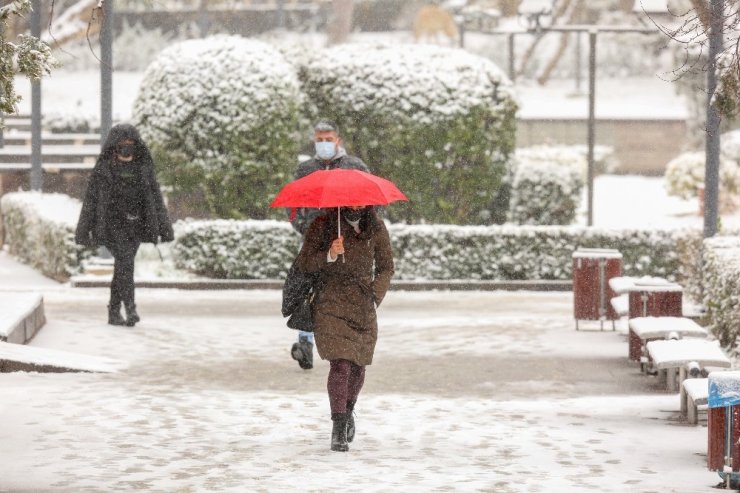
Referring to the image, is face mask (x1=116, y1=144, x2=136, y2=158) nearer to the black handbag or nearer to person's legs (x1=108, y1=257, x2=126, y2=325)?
person's legs (x1=108, y1=257, x2=126, y2=325)

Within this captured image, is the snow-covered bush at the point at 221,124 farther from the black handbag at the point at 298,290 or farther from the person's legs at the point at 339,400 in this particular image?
the person's legs at the point at 339,400

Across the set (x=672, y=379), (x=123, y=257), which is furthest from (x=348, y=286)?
(x=123, y=257)

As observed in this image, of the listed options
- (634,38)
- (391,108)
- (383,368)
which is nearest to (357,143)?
(391,108)

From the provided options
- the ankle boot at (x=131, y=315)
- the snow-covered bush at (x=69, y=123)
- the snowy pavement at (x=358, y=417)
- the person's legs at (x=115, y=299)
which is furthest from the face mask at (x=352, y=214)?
the snow-covered bush at (x=69, y=123)

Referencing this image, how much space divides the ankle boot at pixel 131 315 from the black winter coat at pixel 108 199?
72cm

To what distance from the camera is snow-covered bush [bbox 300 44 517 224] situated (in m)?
23.6

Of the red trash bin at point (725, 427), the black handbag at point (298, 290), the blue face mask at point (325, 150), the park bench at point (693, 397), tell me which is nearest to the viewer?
the red trash bin at point (725, 427)

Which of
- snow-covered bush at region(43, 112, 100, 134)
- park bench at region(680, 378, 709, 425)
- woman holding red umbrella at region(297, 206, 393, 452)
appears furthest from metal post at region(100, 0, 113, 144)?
snow-covered bush at region(43, 112, 100, 134)

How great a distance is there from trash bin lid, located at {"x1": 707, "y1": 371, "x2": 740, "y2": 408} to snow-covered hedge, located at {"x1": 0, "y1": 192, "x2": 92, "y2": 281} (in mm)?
13661

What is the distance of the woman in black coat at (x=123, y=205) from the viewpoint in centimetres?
1518

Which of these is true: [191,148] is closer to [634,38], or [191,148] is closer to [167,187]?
[167,187]

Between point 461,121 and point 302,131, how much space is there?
7.83 feet

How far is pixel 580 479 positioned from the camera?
8.84 metres

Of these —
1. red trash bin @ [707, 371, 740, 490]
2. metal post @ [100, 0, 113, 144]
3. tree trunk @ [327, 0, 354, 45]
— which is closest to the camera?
red trash bin @ [707, 371, 740, 490]
